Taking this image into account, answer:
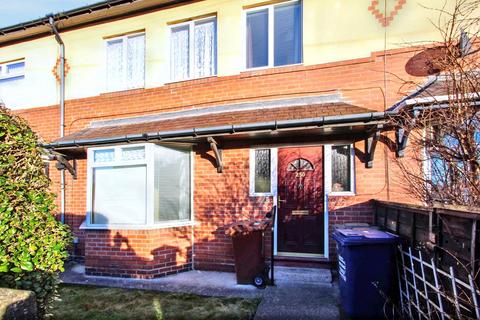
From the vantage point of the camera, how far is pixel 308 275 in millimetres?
5676

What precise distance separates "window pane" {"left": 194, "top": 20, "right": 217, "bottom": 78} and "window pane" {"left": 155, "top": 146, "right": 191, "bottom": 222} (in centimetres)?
199

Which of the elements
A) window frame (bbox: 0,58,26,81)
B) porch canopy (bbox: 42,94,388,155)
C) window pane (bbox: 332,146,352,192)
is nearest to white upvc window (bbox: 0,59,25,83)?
window frame (bbox: 0,58,26,81)

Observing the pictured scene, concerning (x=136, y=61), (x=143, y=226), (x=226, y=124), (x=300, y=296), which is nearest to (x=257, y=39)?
(x=226, y=124)

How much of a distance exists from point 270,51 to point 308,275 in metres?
4.68

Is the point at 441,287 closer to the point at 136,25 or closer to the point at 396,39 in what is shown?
the point at 396,39

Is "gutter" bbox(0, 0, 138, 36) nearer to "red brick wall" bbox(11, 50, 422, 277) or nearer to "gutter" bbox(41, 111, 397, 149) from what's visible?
"red brick wall" bbox(11, 50, 422, 277)

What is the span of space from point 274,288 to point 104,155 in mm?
4613

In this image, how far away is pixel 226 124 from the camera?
19.0 feet

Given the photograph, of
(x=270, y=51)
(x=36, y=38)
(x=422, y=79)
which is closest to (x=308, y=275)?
(x=422, y=79)

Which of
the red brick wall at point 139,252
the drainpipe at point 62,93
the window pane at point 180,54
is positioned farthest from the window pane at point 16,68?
the red brick wall at point 139,252

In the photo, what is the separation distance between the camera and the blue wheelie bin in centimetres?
404

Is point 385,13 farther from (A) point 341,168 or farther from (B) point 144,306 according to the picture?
(B) point 144,306

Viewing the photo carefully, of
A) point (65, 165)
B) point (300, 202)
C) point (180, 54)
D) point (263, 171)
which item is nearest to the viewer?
point (300, 202)

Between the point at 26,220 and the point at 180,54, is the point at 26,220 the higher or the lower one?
the lower one
